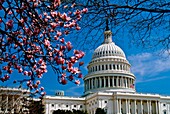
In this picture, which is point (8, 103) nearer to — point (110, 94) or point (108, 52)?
point (110, 94)

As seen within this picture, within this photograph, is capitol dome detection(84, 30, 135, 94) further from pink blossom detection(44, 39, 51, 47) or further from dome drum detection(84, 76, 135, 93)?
pink blossom detection(44, 39, 51, 47)

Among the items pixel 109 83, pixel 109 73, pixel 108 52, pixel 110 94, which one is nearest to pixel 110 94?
pixel 110 94

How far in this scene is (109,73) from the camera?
120188 mm

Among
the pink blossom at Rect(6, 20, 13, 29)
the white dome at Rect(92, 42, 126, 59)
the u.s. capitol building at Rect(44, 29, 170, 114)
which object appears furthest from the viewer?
the white dome at Rect(92, 42, 126, 59)

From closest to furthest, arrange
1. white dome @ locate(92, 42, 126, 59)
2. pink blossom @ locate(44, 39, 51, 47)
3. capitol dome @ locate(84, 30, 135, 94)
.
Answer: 1. pink blossom @ locate(44, 39, 51, 47)
2. capitol dome @ locate(84, 30, 135, 94)
3. white dome @ locate(92, 42, 126, 59)

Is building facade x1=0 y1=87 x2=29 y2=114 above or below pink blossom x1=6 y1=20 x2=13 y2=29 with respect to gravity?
below

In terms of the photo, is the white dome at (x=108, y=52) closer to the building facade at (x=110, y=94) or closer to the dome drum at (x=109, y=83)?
the building facade at (x=110, y=94)

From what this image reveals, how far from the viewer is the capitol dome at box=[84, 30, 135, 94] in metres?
120

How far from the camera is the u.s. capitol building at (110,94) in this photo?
4345 inches

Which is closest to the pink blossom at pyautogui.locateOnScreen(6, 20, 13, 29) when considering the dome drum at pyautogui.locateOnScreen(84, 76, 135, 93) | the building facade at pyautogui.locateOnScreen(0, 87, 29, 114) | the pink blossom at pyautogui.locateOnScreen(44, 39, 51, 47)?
the pink blossom at pyautogui.locateOnScreen(44, 39, 51, 47)

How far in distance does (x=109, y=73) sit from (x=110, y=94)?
11180 millimetres

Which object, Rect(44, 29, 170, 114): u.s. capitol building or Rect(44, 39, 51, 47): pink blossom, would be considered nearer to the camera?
Rect(44, 39, 51, 47): pink blossom

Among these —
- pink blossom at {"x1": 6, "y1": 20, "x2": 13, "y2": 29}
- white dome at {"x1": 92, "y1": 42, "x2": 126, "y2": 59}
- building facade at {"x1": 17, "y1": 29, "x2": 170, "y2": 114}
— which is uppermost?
white dome at {"x1": 92, "y1": 42, "x2": 126, "y2": 59}


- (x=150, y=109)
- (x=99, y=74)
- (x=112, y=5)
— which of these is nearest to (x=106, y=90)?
(x=99, y=74)
